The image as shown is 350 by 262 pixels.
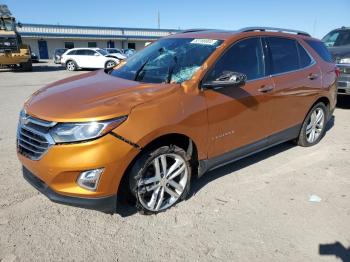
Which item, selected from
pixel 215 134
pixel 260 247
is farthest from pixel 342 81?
pixel 260 247

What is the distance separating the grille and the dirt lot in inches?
28.9

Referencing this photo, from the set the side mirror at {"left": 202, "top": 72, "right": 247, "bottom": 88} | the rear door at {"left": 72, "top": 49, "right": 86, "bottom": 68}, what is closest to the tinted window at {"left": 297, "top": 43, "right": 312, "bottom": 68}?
the side mirror at {"left": 202, "top": 72, "right": 247, "bottom": 88}

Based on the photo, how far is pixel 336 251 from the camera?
299cm

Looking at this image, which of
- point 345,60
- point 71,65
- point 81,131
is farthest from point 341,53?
point 71,65

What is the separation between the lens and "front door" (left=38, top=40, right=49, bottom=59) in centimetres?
4875

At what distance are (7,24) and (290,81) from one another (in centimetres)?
2268

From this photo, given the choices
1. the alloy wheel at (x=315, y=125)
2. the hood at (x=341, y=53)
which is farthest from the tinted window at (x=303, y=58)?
the hood at (x=341, y=53)

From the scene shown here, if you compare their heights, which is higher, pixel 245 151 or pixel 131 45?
pixel 245 151

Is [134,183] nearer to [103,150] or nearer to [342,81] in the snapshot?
[103,150]

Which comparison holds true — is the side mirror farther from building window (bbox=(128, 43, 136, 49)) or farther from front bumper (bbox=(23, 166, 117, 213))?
building window (bbox=(128, 43, 136, 49))

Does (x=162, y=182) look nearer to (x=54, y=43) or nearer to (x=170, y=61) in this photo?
(x=170, y=61)

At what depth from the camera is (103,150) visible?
2.85 metres

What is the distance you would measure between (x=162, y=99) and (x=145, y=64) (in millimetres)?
1122

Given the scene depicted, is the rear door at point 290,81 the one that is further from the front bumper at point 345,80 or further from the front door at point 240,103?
the front bumper at point 345,80
